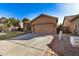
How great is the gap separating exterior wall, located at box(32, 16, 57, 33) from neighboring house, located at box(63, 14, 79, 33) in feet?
0.53

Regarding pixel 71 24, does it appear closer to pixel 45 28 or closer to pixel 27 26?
pixel 45 28

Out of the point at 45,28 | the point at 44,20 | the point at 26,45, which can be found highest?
the point at 44,20

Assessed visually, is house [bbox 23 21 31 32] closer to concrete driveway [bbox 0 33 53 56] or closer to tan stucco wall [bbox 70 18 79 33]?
concrete driveway [bbox 0 33 53 56]

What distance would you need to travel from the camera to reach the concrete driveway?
246cm

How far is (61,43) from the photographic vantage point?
8.07 ft

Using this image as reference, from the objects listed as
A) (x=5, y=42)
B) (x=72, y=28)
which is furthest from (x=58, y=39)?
(x=5, y=42)

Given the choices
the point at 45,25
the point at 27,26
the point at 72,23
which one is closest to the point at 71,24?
the point at 72,23

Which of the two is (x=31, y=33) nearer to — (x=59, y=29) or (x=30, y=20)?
(x=30, y=20)

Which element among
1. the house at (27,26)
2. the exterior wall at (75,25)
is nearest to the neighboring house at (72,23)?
the exterior wall at (75,25)

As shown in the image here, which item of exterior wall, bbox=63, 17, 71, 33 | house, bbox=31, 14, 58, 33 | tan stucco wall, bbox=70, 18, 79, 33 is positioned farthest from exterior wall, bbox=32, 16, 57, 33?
tan stucco wall, bbox=70, 18, 79, 33

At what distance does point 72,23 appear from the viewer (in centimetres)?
245

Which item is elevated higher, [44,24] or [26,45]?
[44,24]

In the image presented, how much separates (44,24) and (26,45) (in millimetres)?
409

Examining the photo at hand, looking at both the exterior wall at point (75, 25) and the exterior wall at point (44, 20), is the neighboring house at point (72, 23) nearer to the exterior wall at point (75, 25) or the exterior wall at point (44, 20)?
the exterior wall at point (75, 25)
